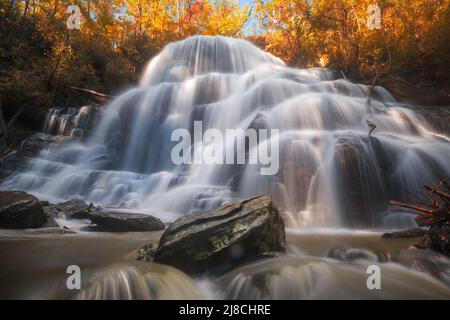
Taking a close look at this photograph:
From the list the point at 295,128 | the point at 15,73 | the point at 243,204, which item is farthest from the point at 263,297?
the point at 15,73

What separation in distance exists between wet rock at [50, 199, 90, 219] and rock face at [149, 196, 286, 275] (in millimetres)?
Result: 3663

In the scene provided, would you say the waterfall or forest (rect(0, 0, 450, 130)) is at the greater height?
forest (rect(0, 0, 450, 130))

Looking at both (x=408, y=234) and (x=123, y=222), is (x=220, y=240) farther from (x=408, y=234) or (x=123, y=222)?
(x=408, y=234)

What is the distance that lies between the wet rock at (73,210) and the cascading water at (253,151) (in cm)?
158

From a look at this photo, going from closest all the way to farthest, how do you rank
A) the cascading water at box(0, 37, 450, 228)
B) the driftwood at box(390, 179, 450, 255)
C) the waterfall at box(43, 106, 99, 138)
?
the driftwood at box(390, 179, 450, 255)
the cascading water at box(0, 37, 450, 228)
the waterfall at box(43, 106, 99, 138)

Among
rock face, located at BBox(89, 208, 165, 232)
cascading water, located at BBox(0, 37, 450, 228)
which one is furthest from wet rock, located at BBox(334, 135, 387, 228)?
rock face, located at BBox(89, 208, 165, 232)

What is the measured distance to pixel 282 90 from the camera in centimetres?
1323

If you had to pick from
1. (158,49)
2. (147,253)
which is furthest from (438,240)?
(158,49)

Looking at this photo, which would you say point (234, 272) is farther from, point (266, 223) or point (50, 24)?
point (50, 24)

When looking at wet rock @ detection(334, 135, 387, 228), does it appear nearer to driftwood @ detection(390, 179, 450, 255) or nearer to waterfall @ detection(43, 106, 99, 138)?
driftwood @ detection(390, 179, 450, 255)

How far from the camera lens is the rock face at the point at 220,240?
341 centimetres

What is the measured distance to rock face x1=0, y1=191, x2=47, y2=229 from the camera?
5.31m

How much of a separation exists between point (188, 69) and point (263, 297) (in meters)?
17.9

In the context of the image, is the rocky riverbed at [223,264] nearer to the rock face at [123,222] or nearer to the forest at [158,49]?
the rock face at [123,222]
